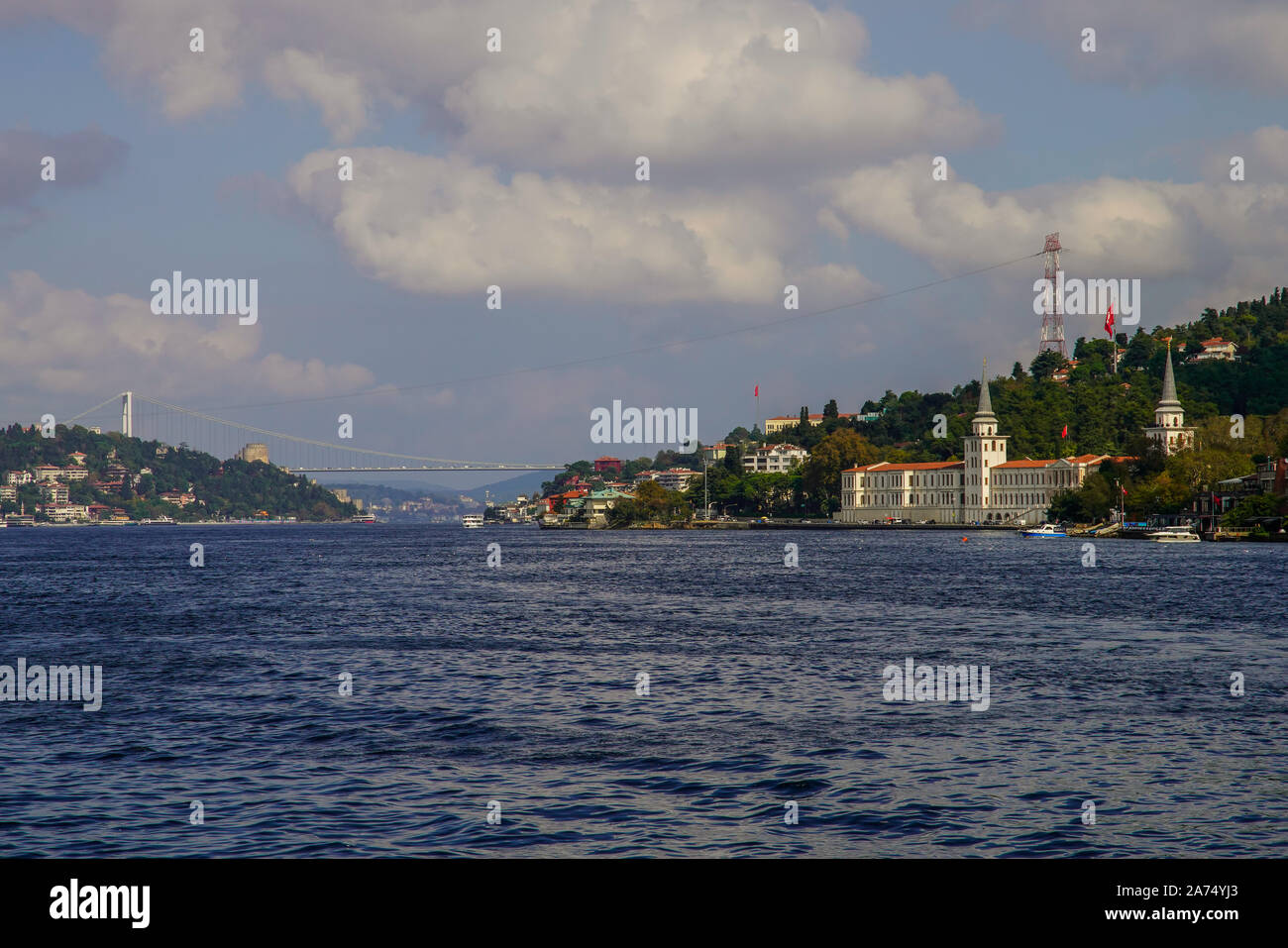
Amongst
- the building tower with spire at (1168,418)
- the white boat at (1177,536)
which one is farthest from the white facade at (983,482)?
the white boat at (1177,536)

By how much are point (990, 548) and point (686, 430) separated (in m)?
34.4

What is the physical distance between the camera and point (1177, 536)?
11375cm

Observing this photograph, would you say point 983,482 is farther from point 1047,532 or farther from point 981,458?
point 1047,532

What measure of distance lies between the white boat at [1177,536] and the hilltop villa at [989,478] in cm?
4642

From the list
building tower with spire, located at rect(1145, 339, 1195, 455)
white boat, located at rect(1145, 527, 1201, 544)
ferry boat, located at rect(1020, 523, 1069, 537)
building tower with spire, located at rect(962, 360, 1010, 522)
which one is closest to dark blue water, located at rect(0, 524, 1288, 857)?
white boat, located at rect(1145, 527, 1201, 544)

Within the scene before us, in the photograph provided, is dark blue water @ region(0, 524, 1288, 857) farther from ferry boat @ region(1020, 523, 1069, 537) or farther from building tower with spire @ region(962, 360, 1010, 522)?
building tower with spire @ region(962, 360, 1010, 522)

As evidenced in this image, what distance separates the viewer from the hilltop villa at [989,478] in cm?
16850

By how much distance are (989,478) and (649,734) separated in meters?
175

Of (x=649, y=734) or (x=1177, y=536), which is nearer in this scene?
(x=649, y=734)

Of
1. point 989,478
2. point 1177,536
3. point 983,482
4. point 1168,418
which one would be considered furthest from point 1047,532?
point 989,478
